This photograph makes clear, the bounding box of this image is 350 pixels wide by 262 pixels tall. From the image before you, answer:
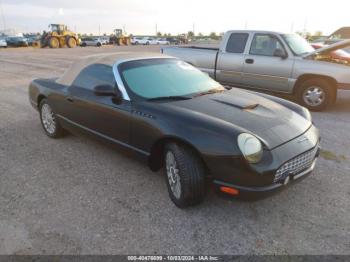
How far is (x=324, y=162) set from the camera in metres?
3.98

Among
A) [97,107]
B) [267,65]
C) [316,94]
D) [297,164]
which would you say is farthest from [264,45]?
[297,164]

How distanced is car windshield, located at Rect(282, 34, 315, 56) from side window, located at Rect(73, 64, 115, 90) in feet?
15.6

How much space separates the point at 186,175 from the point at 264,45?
5402 mm

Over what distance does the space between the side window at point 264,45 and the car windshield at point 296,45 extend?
0.24 metres

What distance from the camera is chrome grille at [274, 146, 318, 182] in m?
2.62

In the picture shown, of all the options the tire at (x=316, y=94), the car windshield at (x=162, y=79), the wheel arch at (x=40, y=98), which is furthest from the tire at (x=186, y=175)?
the tire at (x=316, y=94)

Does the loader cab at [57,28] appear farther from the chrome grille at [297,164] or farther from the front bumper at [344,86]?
the chrome grille at [297,164]

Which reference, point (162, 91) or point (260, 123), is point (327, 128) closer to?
point (260, 123)

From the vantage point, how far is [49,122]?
4883mm

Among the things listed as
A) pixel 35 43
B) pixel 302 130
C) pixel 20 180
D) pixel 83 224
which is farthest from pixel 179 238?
pixel 35 43

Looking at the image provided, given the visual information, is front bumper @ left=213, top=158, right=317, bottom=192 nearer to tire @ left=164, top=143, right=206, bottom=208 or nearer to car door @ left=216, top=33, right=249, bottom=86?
tire @ left=164, top=143, right=206, bottom=208

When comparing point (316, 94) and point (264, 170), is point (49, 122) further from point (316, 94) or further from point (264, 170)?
point (316, 94)

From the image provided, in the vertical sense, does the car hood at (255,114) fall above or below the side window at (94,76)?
below

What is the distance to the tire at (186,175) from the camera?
2738 mm
